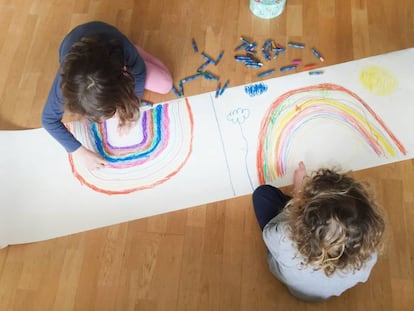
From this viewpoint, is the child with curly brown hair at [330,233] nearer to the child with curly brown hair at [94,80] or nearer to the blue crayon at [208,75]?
the child with curly brown hair at [94,80]

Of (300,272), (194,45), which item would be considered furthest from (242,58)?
(300,272)

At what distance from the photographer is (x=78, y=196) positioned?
106cm

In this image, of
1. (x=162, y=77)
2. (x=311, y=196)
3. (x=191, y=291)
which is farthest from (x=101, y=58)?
(x=191, y=291)

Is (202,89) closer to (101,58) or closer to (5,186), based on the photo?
(101,58)

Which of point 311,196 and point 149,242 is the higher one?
point 311,196

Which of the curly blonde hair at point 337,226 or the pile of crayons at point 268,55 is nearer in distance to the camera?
the curly blonde hair at point 337,226

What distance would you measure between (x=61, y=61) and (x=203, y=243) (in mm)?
559

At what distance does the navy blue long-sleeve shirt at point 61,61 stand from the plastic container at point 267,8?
0.42 metres

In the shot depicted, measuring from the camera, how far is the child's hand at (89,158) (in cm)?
106

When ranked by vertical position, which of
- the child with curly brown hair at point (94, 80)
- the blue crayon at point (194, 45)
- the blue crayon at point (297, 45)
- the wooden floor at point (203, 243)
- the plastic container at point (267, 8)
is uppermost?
the child with curly brown hair at point (94, 80)

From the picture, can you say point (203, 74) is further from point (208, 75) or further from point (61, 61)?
point (61, 61)

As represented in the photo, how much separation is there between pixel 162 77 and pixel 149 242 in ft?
1.50

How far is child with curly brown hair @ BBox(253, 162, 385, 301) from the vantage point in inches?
24.5

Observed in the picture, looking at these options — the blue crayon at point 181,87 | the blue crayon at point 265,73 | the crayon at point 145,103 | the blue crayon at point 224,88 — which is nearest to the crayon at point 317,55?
the blue crayon at point 265,73
